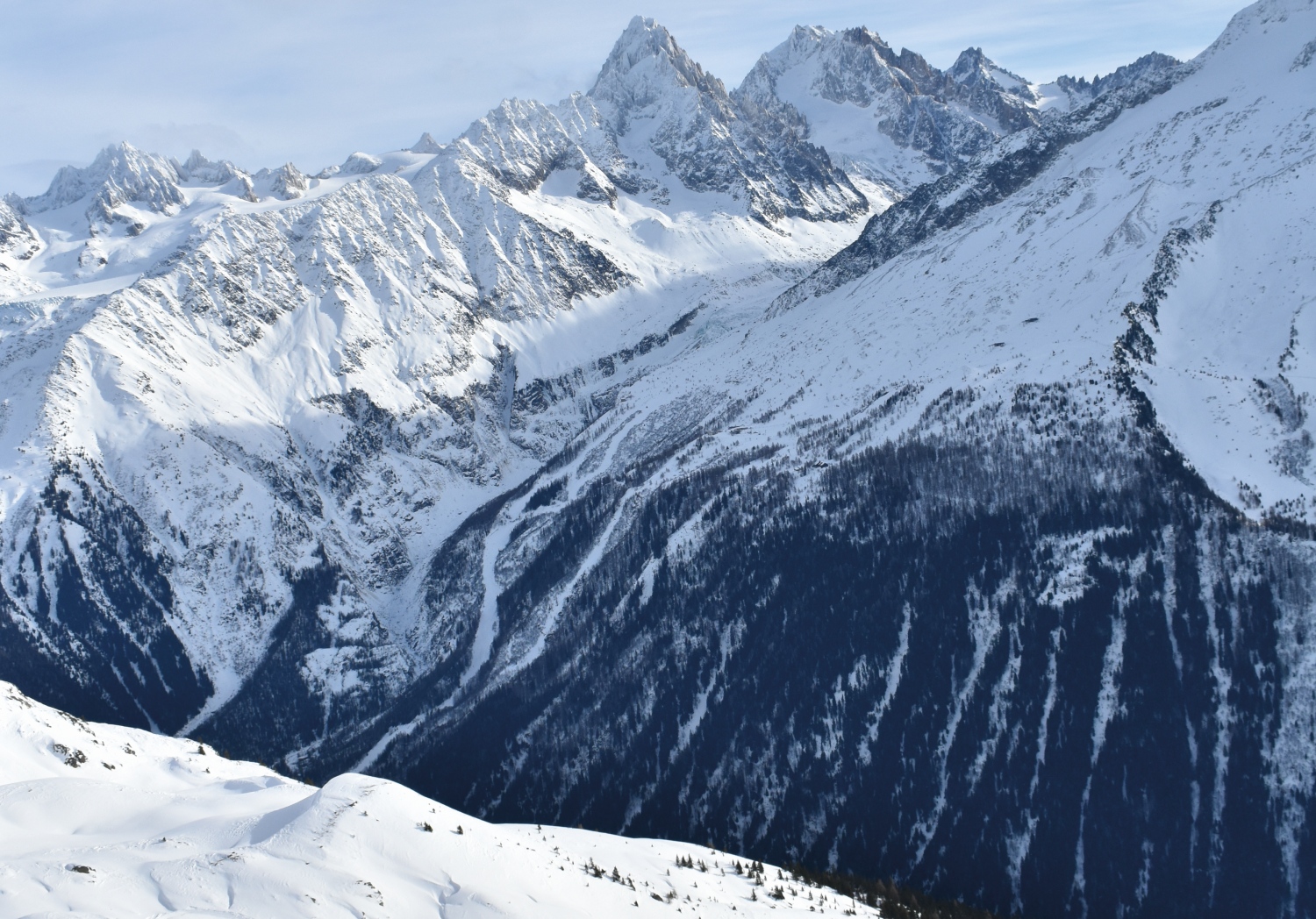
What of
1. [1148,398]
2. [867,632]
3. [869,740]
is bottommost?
[869,740]

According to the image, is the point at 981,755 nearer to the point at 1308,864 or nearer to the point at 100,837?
the point at 1308,864

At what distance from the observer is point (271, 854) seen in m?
81.5

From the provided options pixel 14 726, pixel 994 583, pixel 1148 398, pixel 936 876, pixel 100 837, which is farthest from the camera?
pixel 1148 398

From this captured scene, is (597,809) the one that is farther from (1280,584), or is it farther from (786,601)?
(1280,584)

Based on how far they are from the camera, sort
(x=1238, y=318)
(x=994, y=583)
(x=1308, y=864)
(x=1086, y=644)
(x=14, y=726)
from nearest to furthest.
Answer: (x=14, y=726) → (x=1308, y=864) → (x=1086, y=644) → (x=994, y=583) → (x=1238, y=318)

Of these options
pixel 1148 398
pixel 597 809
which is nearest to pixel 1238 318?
pixel 1148 398

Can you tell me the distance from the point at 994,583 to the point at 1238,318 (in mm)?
82873

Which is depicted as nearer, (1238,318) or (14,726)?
(14,726)

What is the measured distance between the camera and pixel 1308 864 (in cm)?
11994

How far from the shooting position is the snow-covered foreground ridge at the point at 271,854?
74.2m

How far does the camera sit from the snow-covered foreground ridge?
74.2 m

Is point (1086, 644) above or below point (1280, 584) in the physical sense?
below

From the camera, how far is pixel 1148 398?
585 feet

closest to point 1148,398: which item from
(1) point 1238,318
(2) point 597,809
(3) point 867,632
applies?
(1) point 1238,318
